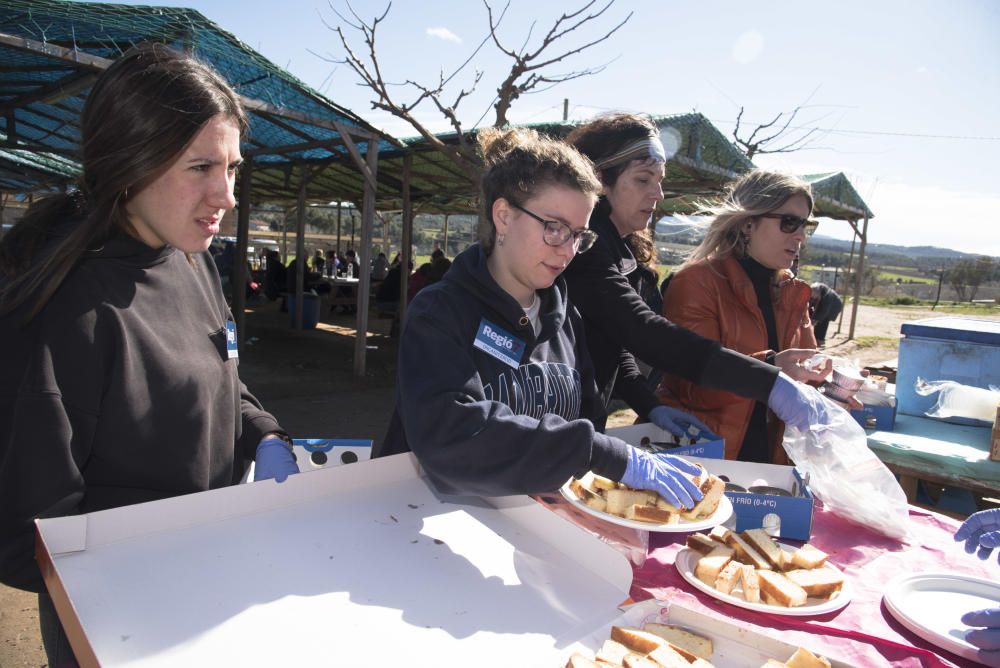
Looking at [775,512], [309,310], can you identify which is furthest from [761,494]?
[309,310]

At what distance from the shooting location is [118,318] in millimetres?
1263

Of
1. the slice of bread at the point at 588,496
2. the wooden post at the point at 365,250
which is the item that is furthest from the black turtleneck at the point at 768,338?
the wooden post at the point at 365,250

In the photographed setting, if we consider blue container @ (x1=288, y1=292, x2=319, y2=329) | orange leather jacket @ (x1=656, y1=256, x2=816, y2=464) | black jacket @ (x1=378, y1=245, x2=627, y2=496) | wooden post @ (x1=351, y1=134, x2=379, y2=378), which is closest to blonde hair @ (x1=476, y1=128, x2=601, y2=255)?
black jacket @ (x1=378, y1=245, x2=627, y2=496)

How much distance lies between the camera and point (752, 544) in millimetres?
1375

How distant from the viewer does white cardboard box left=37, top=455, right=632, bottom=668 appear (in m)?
0.92

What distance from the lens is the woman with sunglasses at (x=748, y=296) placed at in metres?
2.46

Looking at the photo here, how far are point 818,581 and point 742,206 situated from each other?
1791 mm

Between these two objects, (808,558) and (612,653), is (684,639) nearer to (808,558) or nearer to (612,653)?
(612,653)

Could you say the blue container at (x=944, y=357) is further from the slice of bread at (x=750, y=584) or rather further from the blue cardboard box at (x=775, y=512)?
the slice of bread at (x=750, y=584)

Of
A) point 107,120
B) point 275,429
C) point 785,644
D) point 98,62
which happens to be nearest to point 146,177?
point 107,120

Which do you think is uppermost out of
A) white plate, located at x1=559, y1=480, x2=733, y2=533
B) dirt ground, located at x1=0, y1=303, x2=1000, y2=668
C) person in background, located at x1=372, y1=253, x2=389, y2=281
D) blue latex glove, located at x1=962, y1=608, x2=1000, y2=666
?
white plate, located at x1=559, y1=480, x2=733, y2=533

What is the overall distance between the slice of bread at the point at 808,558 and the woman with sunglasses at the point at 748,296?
1.05 meters

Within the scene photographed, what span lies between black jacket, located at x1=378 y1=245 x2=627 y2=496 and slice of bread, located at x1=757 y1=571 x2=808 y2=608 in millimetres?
353

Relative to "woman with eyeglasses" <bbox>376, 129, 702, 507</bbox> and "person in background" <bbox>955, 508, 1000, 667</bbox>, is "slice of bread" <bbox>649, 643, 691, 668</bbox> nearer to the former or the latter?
"woman with eyeglasses" <bbox>376, 129, 702, 507</bbox>
